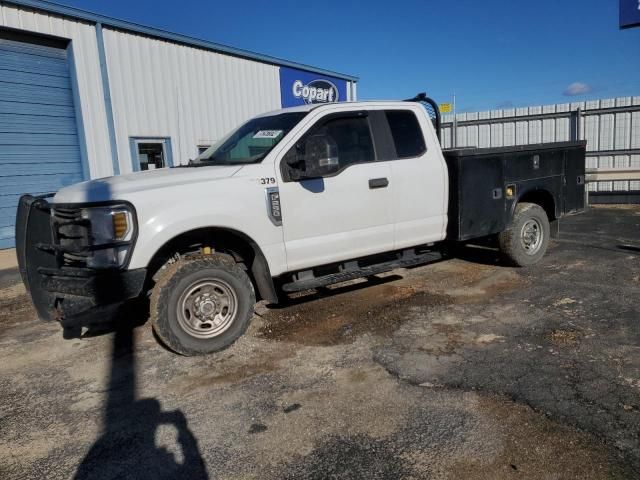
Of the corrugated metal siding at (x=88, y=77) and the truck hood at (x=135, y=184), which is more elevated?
the corrugated metal siding at (x=88, y=77)

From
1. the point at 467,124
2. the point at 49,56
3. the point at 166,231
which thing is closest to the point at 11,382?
the point at 166,231

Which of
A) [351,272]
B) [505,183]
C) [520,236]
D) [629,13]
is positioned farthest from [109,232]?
[629,13]

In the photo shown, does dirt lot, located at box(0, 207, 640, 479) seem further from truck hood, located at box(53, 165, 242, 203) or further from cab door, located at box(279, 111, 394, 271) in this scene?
truck hood, located at box(53, 165, 242, 203)

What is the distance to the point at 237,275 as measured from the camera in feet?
14.7

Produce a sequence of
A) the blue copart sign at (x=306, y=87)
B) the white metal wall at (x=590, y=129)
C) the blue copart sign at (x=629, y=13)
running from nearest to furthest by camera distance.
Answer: the white metal wall at (x=590, y=129)
the blue copart sign at (x=629, y=13)
the blue copart sign at (x=306, y=87)

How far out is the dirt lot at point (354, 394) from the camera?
2814 millimetres

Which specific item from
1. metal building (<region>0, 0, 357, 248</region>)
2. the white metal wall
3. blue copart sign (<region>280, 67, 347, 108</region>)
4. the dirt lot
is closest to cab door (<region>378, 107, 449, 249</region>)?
the dirt lot

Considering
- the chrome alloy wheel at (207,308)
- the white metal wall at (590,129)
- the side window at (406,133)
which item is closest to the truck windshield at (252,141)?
the side window at (406,133)

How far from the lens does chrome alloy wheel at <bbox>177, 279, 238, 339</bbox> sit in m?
4.29

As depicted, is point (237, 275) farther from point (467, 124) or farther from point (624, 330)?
point (467, 124)

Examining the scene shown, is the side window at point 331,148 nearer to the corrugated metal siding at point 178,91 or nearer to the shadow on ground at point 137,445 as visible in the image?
the shadow on ground at point 137,445

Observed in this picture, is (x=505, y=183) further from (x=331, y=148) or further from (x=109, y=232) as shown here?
(x=109, y=232)

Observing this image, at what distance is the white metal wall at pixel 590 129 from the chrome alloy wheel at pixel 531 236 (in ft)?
28.0

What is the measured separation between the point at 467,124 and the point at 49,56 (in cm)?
1209
